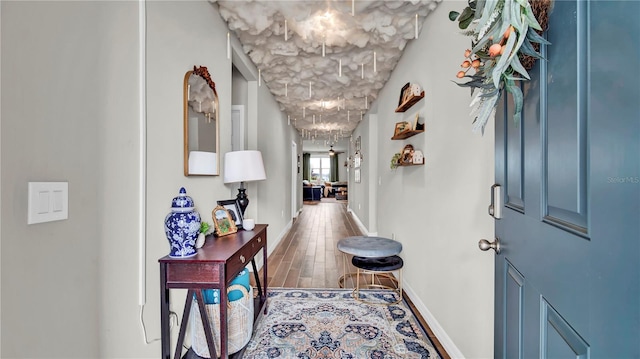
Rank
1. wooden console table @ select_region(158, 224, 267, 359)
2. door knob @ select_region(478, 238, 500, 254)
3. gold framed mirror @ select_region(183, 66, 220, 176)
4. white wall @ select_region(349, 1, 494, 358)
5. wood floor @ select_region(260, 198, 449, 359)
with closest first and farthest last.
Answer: door knob @ select_region(478, 238, 500, 254) < wooden console table @ select_region(158, 224, 267, 359) < white wall @ select_region(349, 1, 494, 358) < gold framed mirror @ select_region(183, 66, 220, 176) < wood floor @ select_region(260, 198, 449, 359)

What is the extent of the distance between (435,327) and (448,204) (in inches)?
36.1

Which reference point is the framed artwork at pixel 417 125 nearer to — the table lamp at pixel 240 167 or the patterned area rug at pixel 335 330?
the table lamp at pixel 240 167

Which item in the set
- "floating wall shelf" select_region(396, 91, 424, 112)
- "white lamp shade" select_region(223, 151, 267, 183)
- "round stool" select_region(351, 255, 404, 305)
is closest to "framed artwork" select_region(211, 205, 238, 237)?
"white lamp shade" select_region(223, 151, 267, 183)

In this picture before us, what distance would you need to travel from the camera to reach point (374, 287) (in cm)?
270

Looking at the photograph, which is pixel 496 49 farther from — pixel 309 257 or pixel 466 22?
pixel 309 257

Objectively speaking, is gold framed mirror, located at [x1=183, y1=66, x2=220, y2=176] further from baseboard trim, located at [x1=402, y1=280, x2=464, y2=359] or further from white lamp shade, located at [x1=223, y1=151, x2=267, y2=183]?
baseboard trim, located at [x1=402, y1=280, x2=464, y2=359]

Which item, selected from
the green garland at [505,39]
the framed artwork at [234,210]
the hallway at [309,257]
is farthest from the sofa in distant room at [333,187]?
the green garland at [505,39]

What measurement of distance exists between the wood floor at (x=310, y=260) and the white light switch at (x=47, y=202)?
6.90 ft

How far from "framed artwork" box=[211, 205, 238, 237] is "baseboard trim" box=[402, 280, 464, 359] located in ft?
5.23

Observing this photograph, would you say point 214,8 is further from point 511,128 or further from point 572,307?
point 572,307

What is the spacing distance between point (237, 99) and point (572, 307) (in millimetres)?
3373

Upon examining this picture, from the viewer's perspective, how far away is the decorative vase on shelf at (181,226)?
1295 mm

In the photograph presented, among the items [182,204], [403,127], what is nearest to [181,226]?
[182,204]

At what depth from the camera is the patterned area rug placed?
1735 mm
